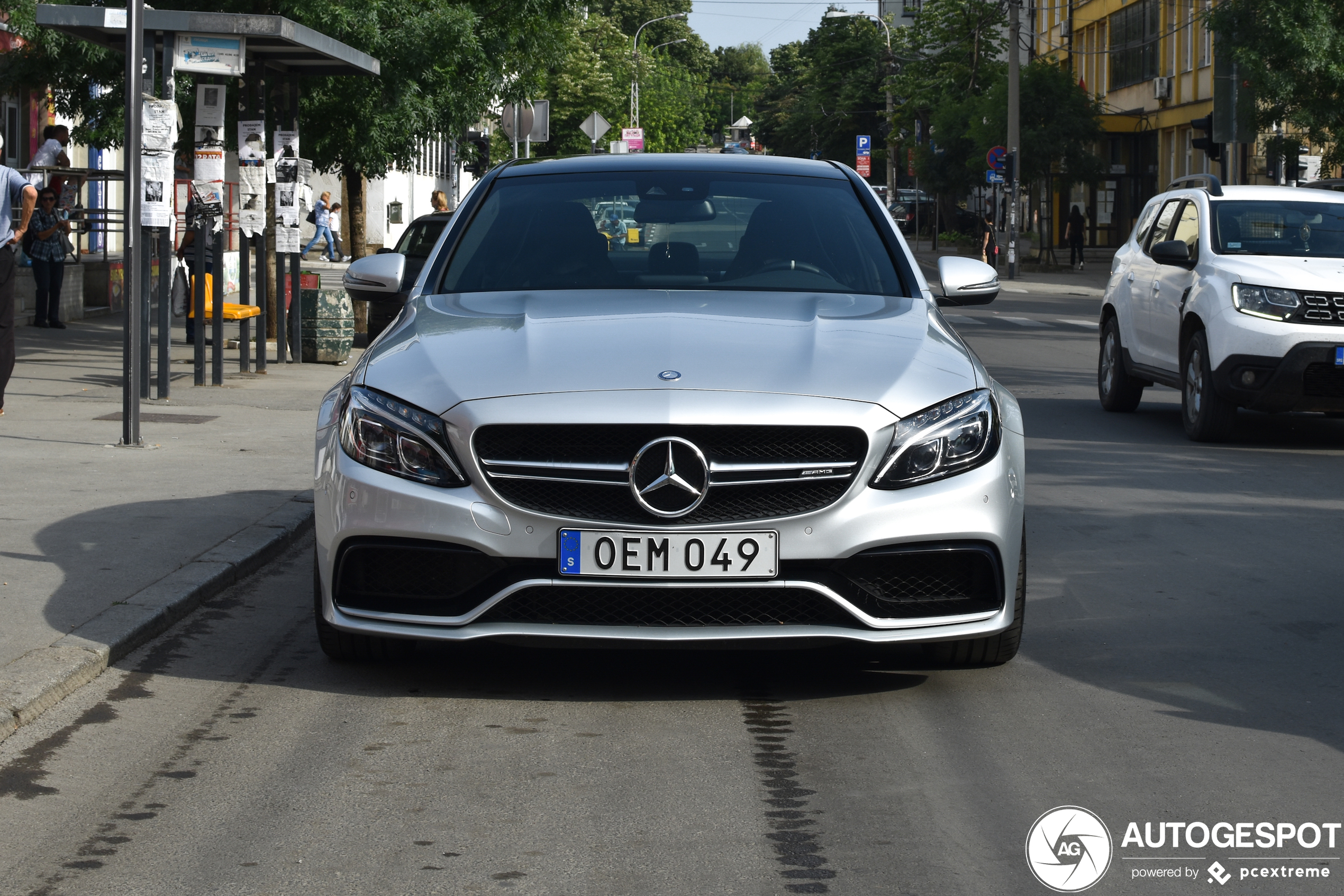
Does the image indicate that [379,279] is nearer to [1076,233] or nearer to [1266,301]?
[1266,301]

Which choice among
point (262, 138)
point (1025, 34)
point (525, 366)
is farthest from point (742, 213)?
point (1025, 34)

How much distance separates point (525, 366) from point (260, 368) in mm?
11556

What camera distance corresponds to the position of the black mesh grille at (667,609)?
16.3 feet

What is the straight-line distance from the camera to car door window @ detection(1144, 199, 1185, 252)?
1373cm

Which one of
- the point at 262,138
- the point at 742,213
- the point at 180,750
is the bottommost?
the point at 180,750

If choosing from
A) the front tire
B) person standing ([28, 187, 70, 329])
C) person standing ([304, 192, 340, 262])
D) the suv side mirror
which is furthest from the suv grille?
person standing ([304, 192, 340, 262])

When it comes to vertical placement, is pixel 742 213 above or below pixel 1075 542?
above

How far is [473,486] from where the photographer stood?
16.2 feet

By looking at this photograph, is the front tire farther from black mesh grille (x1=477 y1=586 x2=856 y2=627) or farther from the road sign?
the road sign

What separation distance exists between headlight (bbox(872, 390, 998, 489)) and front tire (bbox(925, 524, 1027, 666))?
15.8 inches

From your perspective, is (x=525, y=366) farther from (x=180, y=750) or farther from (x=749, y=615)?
(x=180, y=750)

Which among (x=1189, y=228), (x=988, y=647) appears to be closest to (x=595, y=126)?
(x=1189, y=228)

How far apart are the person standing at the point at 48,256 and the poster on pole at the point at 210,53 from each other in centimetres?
678

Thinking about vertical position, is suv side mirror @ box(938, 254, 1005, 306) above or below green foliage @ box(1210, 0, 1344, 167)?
below
